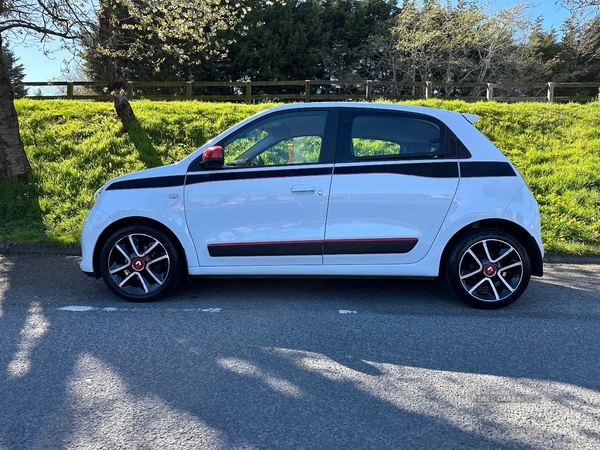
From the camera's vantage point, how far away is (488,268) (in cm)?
461

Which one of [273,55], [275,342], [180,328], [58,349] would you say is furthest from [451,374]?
[273,55]

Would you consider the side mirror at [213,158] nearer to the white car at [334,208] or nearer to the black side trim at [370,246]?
the white car at [334,208]

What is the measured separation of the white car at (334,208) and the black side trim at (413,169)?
0.03 ft

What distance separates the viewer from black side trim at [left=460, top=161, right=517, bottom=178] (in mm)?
4543

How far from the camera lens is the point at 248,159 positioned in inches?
186

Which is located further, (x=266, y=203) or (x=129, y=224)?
(x=129, y=224)

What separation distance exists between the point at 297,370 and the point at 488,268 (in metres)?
2.18

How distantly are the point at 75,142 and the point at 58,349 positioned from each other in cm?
876

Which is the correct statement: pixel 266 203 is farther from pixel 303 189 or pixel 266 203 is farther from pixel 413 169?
pixel 413 169

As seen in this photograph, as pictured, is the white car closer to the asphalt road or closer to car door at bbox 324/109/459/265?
car door at bbox 324/109/459/265

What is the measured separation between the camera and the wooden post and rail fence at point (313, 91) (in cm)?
1712

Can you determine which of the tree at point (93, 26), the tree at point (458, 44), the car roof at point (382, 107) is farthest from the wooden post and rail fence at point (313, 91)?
the car roof at point (382, 107)

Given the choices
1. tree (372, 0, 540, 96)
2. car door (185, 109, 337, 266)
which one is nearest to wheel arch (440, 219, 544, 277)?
car door (185, 109, 337, 266)

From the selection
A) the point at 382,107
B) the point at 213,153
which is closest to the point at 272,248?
the point at 213,153
